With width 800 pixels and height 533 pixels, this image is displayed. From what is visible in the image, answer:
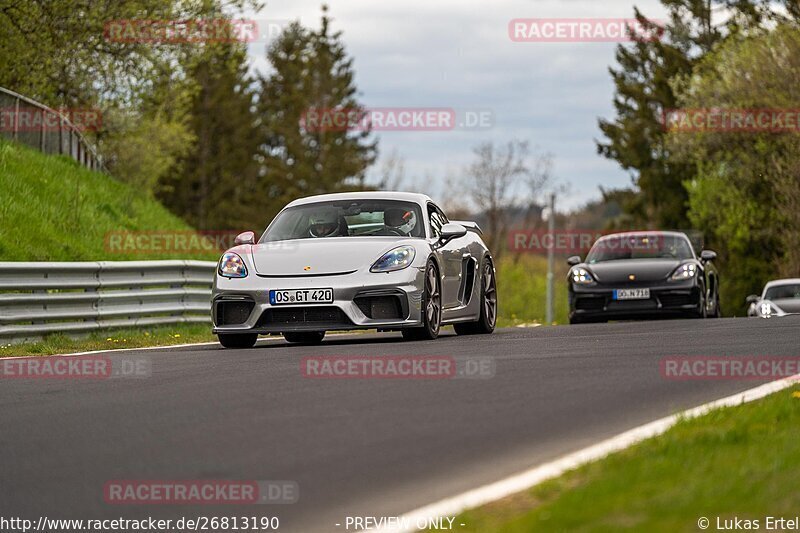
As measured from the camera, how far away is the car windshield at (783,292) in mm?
27594

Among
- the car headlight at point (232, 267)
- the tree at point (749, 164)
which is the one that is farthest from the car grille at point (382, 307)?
the tree at point (749, 164)

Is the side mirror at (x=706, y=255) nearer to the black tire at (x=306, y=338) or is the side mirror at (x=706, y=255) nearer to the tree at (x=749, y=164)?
the black tire at (x=306, y=338)

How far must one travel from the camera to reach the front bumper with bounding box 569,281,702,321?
19.5m

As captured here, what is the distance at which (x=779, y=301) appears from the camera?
26625 mm

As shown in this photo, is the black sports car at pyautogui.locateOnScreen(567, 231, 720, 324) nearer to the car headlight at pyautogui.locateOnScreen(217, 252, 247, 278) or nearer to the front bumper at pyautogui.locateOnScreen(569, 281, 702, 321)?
the front bumper at pyautogui.locateOnScreen(569, 281, 702, 321)

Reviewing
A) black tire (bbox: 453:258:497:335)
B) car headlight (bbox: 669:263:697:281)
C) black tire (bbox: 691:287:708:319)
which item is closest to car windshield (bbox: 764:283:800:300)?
black tire (bbox: 691:287:708:319)

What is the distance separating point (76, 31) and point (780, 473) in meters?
24.9

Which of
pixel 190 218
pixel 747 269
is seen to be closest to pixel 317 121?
pixel 190 218

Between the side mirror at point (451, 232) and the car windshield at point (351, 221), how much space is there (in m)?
0.21

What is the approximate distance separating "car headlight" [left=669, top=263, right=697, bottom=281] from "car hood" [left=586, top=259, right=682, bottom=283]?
0.07 m

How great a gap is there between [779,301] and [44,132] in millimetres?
14675

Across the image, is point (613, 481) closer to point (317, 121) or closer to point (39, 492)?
point (39, 492)

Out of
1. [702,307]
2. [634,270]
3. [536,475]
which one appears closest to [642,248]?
[634,270]

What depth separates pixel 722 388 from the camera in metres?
8.61
